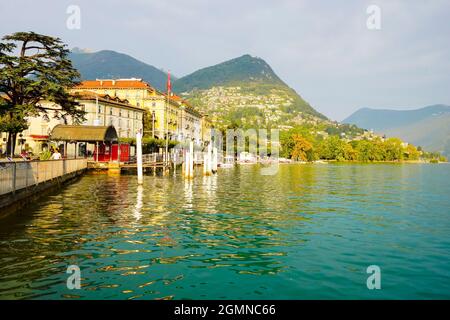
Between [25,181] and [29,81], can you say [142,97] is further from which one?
[25,181]

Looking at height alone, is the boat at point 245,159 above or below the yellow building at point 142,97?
below

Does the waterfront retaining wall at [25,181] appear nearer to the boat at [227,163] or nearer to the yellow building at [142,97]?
the boat at [227,163]

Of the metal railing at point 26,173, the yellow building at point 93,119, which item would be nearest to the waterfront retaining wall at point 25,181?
the metal railing at point 26,173

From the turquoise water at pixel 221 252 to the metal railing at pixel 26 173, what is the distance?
1535mm

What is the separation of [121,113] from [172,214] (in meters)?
75.7

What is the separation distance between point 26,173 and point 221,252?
1394cm

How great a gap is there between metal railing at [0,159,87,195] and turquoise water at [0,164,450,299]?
154 cm

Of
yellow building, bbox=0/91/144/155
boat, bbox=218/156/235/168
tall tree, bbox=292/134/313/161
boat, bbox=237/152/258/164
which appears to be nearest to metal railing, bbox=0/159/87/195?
yellow building, bbox=0/91/144/155

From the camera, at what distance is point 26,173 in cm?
2188

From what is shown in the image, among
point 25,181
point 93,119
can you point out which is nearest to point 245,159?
point 93,119

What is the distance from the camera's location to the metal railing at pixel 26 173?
17578 mm

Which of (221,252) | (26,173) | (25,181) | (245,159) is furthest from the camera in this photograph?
(245,159)

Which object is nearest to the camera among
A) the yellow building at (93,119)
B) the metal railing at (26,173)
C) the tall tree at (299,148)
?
the metal railing at (26,173)
